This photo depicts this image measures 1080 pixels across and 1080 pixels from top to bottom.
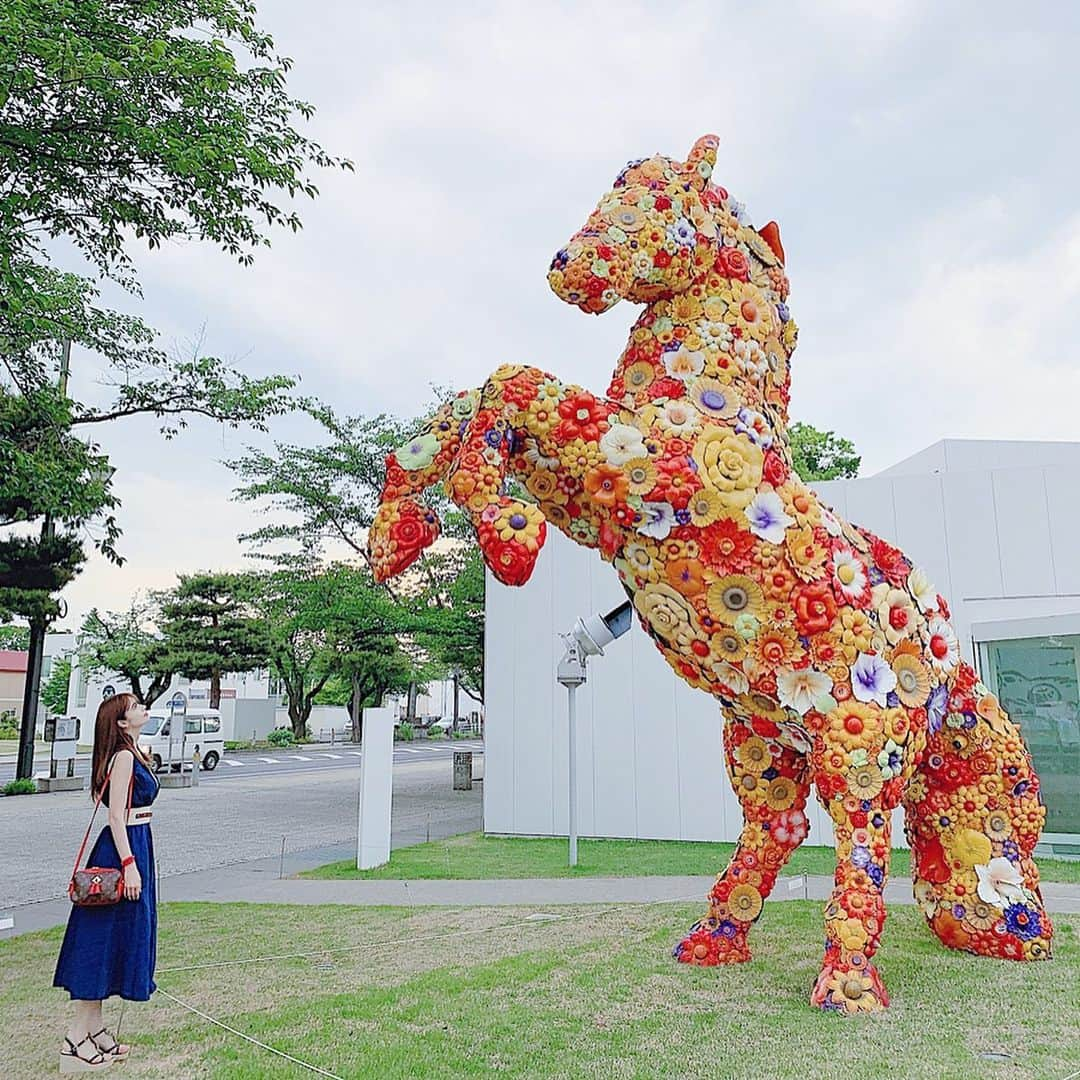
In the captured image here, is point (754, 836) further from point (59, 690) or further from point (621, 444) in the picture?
point (59, 690)

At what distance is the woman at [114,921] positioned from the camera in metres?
3.94

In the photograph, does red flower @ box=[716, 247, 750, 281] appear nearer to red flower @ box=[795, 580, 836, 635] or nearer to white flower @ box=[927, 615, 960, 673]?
red flower @ box=[795, 580, 836, 635]

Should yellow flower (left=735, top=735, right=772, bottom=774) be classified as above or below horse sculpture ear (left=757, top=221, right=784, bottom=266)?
below

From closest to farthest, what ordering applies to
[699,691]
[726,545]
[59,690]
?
[726,545] → [699,691] → [59,690]

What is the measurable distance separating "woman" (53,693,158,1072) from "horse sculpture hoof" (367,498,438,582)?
1.19m

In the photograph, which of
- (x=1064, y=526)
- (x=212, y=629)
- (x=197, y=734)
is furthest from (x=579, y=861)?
(x=212, y=629)

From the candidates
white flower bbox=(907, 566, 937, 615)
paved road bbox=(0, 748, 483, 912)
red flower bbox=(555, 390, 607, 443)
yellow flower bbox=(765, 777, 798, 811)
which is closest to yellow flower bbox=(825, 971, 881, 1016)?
yellow flower bbox=(765, 777, 798, 811)

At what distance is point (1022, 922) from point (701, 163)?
4.17m

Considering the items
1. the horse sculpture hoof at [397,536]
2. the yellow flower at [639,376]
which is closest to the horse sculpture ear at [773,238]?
the yellow flower at [639,376]

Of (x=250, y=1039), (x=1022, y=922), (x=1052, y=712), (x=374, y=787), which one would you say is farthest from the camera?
(x=374, y=787)

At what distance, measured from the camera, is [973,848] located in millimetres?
5105

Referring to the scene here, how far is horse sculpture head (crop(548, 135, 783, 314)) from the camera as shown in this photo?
4332 mm

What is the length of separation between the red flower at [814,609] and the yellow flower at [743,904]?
5.28 feet

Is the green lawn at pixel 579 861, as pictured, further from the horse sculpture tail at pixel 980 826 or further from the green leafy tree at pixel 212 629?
the green leafy tree at pixel 212 629
